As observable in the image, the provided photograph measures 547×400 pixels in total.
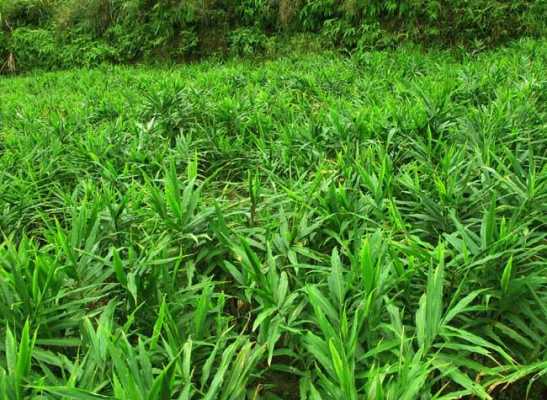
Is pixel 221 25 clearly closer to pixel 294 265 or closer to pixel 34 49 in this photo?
pixel 34 49

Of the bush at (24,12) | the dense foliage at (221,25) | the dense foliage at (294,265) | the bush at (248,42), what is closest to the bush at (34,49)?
the dense foliage at (221,25)

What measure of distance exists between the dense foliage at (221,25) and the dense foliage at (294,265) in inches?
155

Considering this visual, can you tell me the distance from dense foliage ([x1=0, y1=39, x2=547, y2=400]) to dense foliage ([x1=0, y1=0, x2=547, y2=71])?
3.95m

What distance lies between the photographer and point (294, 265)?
1792 millimetres

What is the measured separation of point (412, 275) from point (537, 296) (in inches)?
15.9

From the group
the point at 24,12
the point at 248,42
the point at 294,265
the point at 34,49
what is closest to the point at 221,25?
the point at 248,42

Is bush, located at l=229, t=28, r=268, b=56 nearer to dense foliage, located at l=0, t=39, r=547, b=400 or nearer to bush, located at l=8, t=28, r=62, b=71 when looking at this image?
bush, located at l=8, t=28, r=62, b=71

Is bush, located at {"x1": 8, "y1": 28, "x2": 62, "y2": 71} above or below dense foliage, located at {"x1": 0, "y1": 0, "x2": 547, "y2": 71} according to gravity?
→ below

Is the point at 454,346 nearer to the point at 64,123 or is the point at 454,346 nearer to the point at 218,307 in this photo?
the point at 218,307

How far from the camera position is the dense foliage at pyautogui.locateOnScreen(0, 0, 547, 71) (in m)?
7.15

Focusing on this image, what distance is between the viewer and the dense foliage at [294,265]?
4.62 feet

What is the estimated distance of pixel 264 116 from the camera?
413 cm

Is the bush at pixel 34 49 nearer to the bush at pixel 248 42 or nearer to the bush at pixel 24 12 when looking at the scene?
the bush at pixel 24 12

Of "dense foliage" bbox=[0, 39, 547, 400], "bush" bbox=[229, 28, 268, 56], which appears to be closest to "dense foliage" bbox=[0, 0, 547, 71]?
"bush" bbox=[229, 28, 268, 56]
